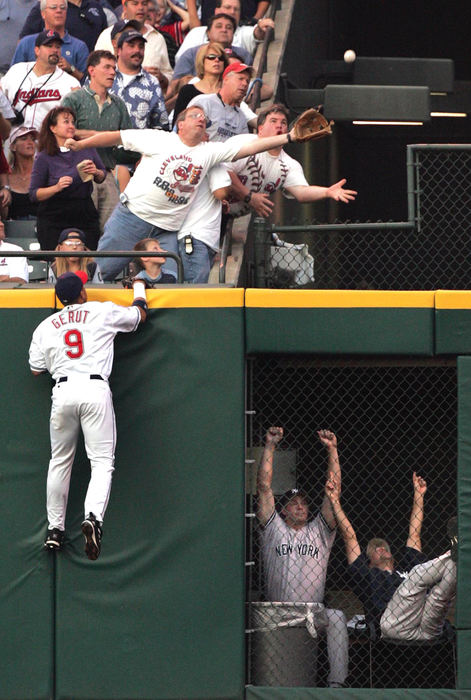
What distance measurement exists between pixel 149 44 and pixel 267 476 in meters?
6.50

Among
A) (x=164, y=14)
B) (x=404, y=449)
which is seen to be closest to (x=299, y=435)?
(x=404, y=449)

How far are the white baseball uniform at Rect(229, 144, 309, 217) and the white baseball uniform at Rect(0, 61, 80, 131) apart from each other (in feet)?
9.70

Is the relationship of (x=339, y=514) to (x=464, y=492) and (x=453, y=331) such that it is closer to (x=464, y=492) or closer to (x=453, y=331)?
(x=464, y=492)

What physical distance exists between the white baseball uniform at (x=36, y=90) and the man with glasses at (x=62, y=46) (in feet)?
1.70

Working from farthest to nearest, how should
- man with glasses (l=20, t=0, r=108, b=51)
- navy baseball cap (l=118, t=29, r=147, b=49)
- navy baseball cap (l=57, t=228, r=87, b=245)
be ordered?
man with glasses (l=20, t=0, r=108, b=51)
navy baseball cap (l=118, t=29, r=147, b=49)
navy baseball cap (l=57, t=228, r=87, b=245)

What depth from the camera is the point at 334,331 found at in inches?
383

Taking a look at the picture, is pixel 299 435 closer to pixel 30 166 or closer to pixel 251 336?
pixel 251 336

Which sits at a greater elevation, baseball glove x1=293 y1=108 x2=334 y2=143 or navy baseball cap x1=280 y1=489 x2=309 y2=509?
baseball glove x1=293 y1=108 x2=334 y2=143

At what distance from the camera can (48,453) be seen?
31.8ft

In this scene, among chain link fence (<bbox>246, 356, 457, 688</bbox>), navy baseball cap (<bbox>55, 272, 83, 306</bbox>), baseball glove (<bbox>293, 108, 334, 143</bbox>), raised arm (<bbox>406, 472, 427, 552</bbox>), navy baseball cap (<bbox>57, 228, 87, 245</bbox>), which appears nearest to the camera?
navy baseball cap (<bbox>55, 272, 83, 306</bbox>)

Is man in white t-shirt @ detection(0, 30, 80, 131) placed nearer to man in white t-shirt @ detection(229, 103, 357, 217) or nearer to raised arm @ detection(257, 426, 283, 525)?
man in white t-shirt @ detection(229, 103, 357, 217)

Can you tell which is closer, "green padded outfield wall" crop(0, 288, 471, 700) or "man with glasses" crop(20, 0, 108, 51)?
"green padded outfield wall" crop(0, 288, 471, 700)

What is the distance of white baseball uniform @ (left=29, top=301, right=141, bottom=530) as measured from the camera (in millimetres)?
9203

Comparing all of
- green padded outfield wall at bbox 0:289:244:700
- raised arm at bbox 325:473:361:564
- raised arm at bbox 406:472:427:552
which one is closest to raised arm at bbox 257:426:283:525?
green padded outfield wall at bbox 0:289:244:700
